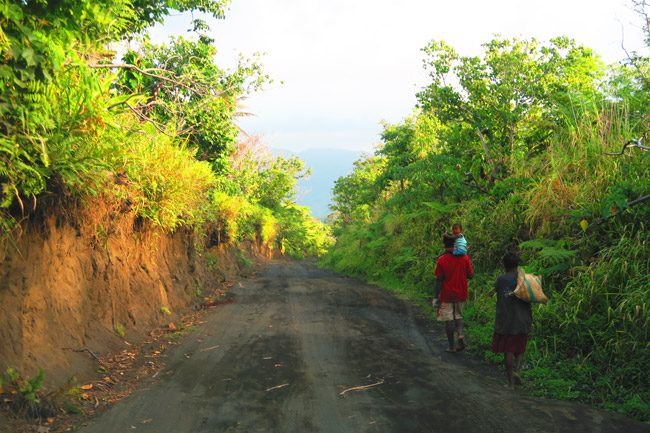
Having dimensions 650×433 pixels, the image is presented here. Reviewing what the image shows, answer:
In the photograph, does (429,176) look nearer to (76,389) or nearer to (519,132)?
(519,132)

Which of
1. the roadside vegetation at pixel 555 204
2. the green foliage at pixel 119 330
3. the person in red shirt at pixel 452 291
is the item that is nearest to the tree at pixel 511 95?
the roadside vegetation at pixel 555 204

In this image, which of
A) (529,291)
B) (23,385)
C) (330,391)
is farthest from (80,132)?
(529,291)

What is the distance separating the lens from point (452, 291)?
749 cm

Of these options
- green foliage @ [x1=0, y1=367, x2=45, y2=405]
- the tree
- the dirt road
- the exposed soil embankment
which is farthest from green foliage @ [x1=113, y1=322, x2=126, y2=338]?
the tree

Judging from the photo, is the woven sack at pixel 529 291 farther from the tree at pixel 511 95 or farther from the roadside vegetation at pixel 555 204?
the tree at pixel 511 95

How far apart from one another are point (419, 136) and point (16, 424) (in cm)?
2035

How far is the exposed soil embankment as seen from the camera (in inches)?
192

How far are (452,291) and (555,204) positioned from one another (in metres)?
2.89

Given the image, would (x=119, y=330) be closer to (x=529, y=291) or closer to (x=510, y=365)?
(x=510, y=365)

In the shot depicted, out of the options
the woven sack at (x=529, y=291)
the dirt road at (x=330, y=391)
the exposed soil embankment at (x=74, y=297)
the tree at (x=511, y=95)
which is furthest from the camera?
the tree at (x=511, y=95)

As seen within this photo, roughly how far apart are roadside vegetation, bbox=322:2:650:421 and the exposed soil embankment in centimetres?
561

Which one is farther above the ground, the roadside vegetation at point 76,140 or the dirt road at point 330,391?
the roadside vegetation at point 76,140

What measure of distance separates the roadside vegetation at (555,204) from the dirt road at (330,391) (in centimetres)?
75

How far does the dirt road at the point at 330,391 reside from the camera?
4461 mm
